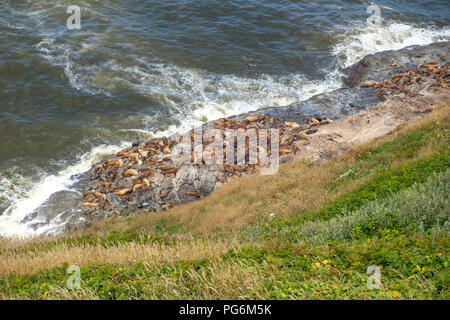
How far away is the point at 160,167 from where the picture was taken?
19.9 m

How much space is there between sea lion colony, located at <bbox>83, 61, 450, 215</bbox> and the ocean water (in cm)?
219

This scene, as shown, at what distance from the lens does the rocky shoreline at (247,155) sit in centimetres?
1870

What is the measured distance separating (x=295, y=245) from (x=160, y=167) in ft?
38.2

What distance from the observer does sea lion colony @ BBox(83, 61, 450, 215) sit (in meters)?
18.9

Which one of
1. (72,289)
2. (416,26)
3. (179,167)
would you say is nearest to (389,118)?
(179,167)

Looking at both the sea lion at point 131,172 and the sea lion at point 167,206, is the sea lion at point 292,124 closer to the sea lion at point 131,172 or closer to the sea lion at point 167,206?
the sea lion at point 167,206

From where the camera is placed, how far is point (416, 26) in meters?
38.4

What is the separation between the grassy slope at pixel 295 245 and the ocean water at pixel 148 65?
Result: 26.8ft

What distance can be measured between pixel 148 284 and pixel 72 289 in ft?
4.63
